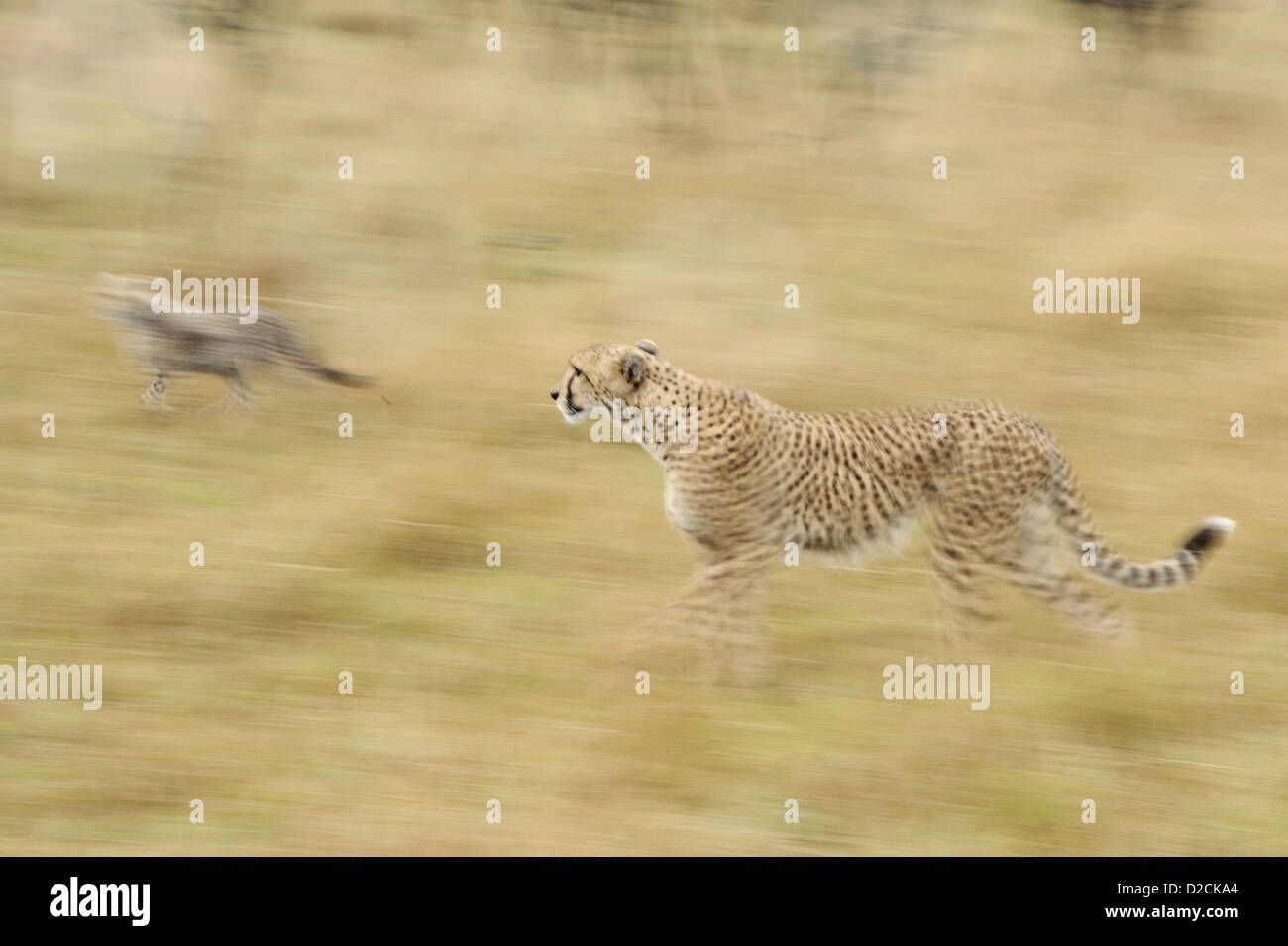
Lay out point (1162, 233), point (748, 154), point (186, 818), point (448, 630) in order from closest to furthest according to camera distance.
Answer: point (186, 818) < point (448, 630) < point (1162, 233) < point (748, 154)

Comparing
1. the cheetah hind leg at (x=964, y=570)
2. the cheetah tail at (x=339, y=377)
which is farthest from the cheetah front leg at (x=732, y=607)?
the cheetah tail at (x=339, y=377)

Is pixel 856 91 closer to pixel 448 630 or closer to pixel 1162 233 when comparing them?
pixel 1162 233

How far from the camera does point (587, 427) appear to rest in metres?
6.62

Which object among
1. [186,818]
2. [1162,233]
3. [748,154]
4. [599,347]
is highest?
[748,154]

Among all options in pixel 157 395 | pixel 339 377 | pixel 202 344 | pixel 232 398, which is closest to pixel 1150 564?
pixel 339 377

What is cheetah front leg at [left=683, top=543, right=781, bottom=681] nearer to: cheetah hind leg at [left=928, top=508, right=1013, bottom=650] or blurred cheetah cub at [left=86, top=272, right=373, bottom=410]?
cheetah hind leg at [left=928, top=508, right=1013, bottom=650]

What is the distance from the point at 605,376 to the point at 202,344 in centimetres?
215

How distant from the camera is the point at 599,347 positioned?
5.36 metres

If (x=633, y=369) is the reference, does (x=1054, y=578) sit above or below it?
below

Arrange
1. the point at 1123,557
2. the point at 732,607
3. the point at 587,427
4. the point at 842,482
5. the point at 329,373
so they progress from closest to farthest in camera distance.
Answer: the point at 732,607
the point at 842,482
the point at 1123,557
the point at 587,427
the point at 329,373

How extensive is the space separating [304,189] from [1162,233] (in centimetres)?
434

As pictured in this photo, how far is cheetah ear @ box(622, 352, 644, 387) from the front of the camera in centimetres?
525

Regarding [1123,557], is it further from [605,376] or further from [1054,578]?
[605,376]

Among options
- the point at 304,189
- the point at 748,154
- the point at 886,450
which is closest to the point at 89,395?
the point at 304,189
